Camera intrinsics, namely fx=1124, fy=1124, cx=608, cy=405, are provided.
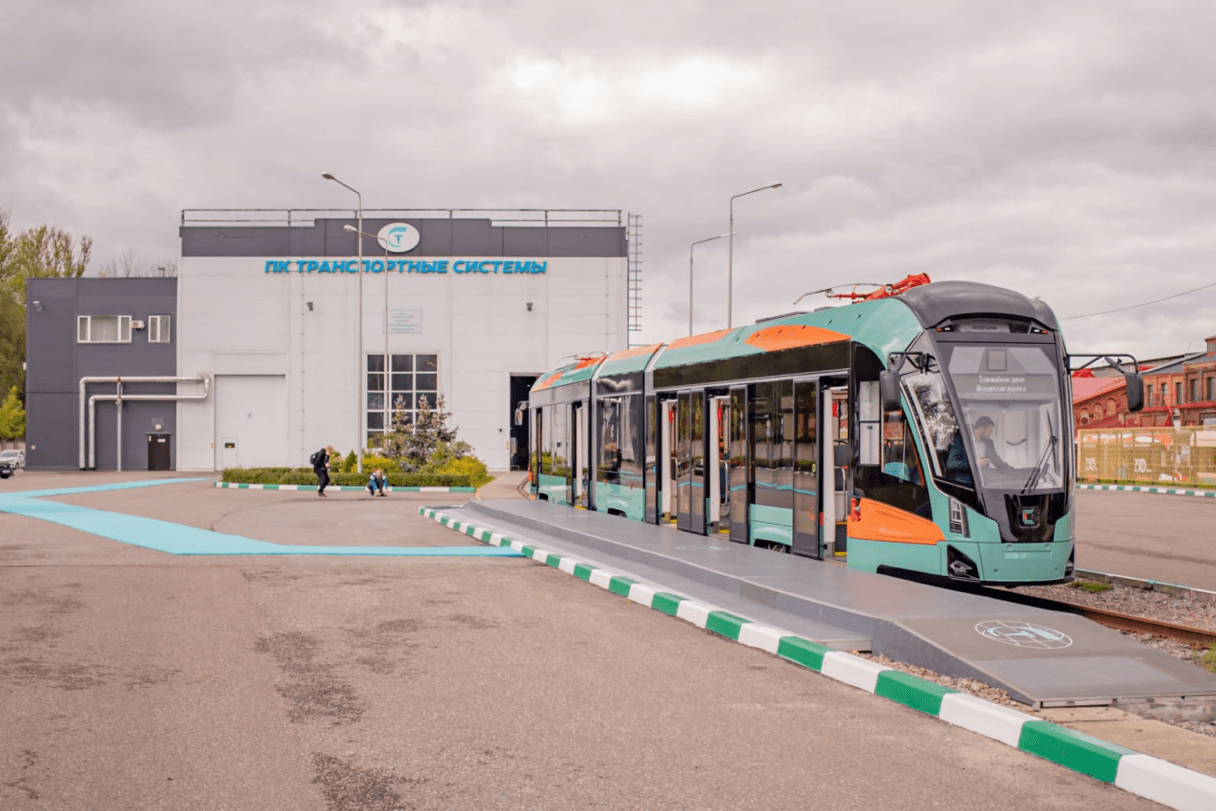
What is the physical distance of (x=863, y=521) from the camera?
40.2 feet

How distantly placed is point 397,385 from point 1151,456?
118 ft

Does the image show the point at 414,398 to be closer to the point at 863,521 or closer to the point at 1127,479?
the point at 1127,479

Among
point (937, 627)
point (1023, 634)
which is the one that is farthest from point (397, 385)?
point (1023, 634)

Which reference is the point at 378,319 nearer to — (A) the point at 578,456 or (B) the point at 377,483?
(B) the point at 377,483

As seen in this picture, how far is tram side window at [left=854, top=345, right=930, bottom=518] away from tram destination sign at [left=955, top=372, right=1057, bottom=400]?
2.39 ft

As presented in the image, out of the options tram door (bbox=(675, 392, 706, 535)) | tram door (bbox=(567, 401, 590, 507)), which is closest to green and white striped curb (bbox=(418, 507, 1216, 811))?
tram door (bbox=(675, 392, 706, 535))

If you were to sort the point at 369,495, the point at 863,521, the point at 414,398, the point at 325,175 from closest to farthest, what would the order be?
the point at 863,521, the point at 369,495, the point at 325,175, the point at 414,398

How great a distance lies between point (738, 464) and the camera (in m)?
15.6

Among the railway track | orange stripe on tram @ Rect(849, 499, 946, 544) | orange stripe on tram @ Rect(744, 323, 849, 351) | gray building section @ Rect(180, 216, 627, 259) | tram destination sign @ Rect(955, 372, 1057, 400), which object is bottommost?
the railway track

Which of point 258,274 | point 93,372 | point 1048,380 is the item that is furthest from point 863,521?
point 93,372

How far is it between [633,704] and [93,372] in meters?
62.1

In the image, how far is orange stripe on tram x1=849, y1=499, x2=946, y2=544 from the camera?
1145cm

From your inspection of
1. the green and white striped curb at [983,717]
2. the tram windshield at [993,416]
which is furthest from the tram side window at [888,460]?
the green and white striped curb at [983,717]

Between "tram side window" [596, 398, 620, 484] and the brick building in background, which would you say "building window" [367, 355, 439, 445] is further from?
the brick building in background
